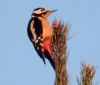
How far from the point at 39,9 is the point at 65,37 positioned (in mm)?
5469

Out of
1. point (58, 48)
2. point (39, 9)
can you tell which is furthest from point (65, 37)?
point (39, 9)

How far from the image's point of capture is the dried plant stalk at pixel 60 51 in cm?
268

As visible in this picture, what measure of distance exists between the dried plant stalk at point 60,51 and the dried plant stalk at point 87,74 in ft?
0.38

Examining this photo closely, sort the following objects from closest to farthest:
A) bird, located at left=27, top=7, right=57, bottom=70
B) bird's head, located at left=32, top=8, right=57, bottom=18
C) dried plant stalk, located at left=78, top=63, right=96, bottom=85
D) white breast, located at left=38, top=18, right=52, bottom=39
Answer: dried plant stalk, located at left=78, top=63, right=96, bottom=85 → bird, located at left=27, top=7, right=57, bottom=70 → white breast, located at left=38, top=18, right=52, bottom=39 → bird's head, located at left=32, top=8, right=57, bottom=18

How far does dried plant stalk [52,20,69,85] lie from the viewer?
2682 millimetres

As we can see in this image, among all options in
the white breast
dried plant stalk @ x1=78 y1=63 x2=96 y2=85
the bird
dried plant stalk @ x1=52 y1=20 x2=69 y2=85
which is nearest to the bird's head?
the bird

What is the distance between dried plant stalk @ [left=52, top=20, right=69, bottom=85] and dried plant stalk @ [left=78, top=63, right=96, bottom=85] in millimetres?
117

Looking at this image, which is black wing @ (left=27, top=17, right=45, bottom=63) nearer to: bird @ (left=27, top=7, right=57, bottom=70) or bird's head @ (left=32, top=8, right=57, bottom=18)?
bird @ (left=27, top=7, right=57, bottom=70)

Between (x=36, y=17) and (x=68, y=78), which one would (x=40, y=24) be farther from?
(x=68, y=78)

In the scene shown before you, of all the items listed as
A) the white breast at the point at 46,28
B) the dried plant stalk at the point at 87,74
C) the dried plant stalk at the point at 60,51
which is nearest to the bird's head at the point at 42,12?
the white breast at the point at 46,28

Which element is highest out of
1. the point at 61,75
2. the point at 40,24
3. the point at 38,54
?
the point at 61,75

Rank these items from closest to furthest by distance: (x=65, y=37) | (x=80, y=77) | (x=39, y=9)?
(x=80, y=77) < (x=65, y=37) < (x=39, y=9)

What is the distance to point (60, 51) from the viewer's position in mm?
2926

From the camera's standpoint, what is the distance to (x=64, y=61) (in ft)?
9.21
